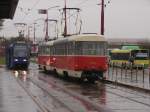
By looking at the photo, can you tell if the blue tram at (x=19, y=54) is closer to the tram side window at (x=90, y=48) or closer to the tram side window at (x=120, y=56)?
the tram side window at (x=120, y=56)

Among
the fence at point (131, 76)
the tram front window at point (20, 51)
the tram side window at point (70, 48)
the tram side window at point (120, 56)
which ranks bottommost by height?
the fence at point (131, 76)

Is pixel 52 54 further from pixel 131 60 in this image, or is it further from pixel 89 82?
pixel 131 60

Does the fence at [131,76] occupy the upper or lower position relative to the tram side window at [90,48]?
lower

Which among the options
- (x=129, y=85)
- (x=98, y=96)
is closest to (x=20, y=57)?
(x=129, y=85)

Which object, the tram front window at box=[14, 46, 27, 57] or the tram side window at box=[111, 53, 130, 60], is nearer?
the tram front window at box=[14, 46, 27, 57]

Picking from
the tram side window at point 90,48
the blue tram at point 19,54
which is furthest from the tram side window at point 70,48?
the blue tram at point 19,54

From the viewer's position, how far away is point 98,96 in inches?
1017

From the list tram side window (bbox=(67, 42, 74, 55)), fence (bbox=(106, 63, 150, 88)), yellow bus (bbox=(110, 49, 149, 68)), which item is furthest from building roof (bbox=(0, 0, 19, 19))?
yellow bus (bbox=(110, 49, 149, 68))

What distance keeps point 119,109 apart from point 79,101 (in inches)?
144

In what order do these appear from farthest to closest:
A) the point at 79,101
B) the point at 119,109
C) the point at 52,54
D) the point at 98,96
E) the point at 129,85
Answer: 1. the point at 52,54
2. the point at 129,85
3. the point at 98,96
4. the point at 79,101
5. the point at 119,109

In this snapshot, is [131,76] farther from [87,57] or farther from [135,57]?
[135,57]

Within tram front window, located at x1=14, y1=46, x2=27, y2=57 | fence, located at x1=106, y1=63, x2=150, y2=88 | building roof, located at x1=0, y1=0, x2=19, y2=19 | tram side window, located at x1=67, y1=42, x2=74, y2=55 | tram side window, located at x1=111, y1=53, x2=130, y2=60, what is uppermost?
building roof, located at x1=0, y1=0, x2=19, y2=19

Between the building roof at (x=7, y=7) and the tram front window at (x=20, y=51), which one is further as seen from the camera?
the tram front window at (x=20, y=51)

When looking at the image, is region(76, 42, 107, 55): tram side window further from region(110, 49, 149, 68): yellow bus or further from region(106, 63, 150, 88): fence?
region(110, 49, 149, 68): yellow bus
